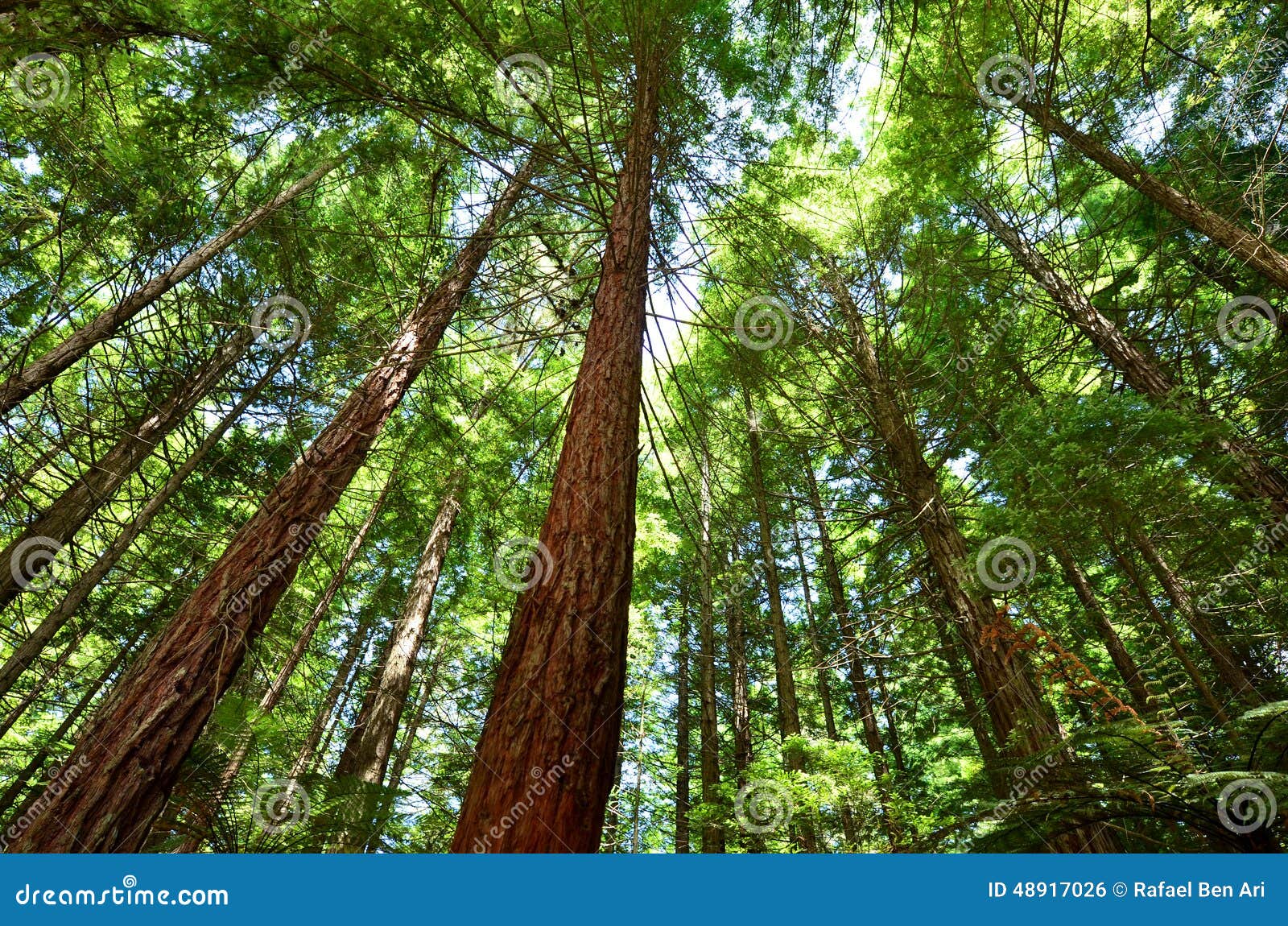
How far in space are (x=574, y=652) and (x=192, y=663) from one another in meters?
2.94

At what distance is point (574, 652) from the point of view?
1825 mm

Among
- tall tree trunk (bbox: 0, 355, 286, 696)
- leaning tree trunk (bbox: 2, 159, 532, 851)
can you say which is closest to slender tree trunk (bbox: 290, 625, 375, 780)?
tall tree trunk (bbox: 0, 355, 286, 696)

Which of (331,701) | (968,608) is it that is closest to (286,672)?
(331,701)

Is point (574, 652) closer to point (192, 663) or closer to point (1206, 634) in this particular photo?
point (192, 663)

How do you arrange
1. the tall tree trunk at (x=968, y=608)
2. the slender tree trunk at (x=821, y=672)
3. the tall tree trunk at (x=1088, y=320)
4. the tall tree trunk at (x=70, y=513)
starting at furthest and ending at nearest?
the slender tree trunk at (x=821, y=672)
the tall tree trunk at (x=1088, y=320)
the tall tree trunk at (x=70, y=513)
the tall tree trunk at (x=968, y=608)

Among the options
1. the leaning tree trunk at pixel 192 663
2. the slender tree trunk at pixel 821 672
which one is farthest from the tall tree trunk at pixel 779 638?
the leaning tree trunk at pixel 192 663

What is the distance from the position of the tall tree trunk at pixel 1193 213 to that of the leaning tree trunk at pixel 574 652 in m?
4.33

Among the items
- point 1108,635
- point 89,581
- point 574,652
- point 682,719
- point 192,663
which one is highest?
point 682,719

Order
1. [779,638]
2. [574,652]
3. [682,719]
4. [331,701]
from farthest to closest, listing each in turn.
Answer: [682,719] < [331,701] < [779,638] < [574,652]

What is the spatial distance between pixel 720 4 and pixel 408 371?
400 centimetres

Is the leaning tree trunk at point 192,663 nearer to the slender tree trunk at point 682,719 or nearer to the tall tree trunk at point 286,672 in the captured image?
the tall tree trunk at point 286,672

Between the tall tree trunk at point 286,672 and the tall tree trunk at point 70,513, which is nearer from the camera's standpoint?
the tall tree trunk at point 286,672

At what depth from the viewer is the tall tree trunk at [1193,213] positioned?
5.25 metres
